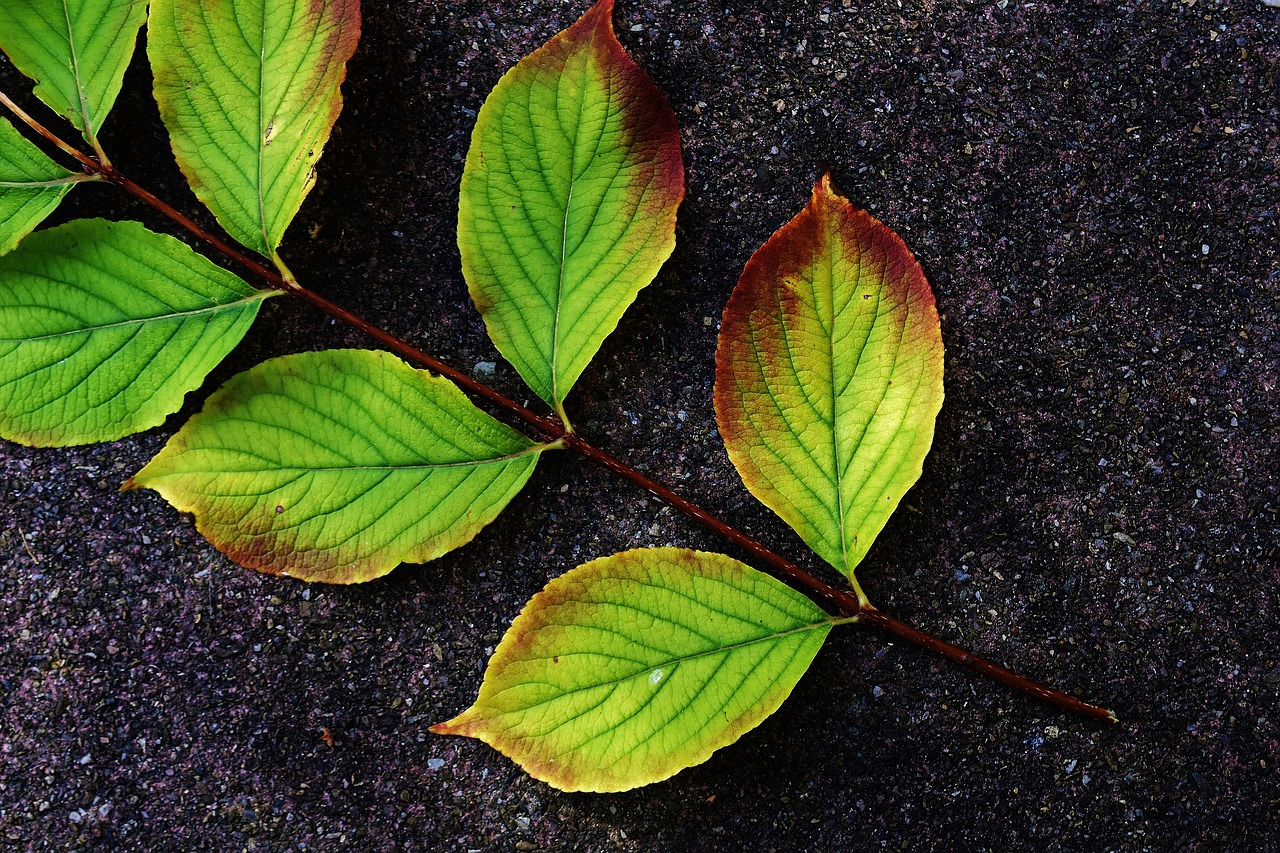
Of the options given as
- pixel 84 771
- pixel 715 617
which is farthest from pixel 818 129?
pixel 84 771

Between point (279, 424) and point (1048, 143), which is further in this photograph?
point (1048, 143)

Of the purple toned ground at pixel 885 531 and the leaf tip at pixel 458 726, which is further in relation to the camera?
the purple toned ground at pixel 885 531

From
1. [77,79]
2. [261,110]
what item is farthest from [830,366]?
[77,79]

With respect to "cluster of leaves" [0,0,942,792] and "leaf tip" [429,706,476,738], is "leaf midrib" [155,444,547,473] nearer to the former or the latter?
"cluster of leaves" [0,0,942,792]

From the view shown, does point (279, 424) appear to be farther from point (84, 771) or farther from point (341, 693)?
point (84, 771)

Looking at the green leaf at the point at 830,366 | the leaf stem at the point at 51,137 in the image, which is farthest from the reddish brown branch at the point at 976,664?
the leaf stem at the point at 51,137

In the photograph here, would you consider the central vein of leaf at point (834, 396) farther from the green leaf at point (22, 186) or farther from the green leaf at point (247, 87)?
the green leaf at point (22, 186)

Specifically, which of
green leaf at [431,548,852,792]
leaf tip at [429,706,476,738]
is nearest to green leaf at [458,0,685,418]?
green leaf at [431,548,852,792]

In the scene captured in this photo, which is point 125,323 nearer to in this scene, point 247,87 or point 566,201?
point 247,87
